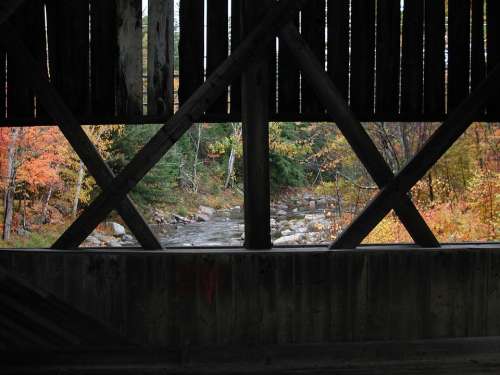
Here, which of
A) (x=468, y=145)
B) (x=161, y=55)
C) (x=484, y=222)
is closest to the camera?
(x=161, y=55)

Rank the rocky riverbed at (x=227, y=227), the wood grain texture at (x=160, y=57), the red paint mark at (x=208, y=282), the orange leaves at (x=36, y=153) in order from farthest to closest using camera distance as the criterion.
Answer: the rocky riverbed at (x=227, y=227)
the orange leaves at (x=36, y=153)
the wood grain texture at (x=160, y=57)
the red paint mark at (x=208, y=282)

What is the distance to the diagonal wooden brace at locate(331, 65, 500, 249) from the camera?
369cm

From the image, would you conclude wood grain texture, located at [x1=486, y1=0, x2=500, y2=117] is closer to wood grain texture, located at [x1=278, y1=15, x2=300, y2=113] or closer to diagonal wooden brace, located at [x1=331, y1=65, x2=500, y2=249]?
diagonal wooden brace, located at [x1=331, y1=65, x2=500, y2=249]

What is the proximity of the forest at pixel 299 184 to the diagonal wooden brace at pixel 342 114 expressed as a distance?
12.0 meters

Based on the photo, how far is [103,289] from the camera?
11.7 feet

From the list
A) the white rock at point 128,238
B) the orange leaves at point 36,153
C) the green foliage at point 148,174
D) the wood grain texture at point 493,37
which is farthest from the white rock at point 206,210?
the wood grain texture at point 493,37

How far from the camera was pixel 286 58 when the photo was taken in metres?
4.19

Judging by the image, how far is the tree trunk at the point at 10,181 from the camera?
1822cm

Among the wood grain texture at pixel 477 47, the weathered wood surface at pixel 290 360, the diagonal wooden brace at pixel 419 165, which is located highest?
the wood grain texture at pixel 477 47

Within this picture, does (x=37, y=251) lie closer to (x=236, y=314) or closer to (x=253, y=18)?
(x=236, y=314)

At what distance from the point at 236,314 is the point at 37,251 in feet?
4.59

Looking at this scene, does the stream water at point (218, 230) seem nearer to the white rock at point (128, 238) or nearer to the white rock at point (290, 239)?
the white rock at point (290, 239)

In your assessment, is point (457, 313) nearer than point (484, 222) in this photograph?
Yes

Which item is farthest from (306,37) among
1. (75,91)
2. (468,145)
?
(468,145)
